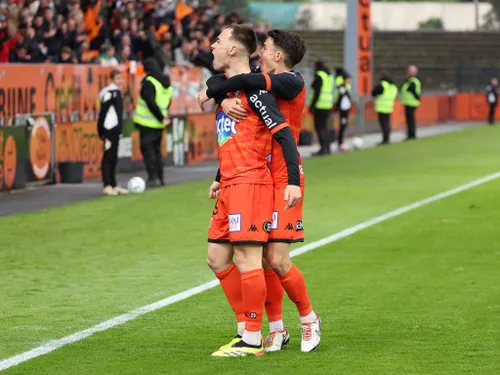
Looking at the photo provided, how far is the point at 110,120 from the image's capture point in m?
20.1

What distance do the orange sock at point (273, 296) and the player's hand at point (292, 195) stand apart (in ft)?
1.98

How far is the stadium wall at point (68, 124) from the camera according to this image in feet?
66.9

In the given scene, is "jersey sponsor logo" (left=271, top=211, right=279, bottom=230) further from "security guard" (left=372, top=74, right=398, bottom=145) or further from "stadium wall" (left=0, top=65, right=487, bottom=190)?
"security guard" (left=372, top=74, right=398, bottom=145)

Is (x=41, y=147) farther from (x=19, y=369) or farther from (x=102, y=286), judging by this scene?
(x=19, y=369)

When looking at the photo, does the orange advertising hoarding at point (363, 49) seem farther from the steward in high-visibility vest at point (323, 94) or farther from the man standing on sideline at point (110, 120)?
the man standing on sideline at point (110, 120)

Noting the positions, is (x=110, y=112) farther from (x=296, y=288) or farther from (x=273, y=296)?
(x=296, y=288)

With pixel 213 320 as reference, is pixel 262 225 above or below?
above

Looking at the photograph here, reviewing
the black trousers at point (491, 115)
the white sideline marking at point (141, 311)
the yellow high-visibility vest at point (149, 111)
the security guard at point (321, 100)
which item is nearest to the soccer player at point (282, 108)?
the white sideline marking at point (141, 311)

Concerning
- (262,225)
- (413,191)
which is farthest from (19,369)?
(413,191)

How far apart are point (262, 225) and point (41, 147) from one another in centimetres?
1420

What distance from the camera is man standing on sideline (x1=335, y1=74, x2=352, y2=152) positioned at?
3316 cm

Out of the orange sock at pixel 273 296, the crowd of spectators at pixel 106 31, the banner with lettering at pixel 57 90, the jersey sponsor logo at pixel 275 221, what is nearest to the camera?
the jersey sponsor logo at pixel 275 221

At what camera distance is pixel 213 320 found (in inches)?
365

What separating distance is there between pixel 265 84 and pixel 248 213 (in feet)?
2.39
